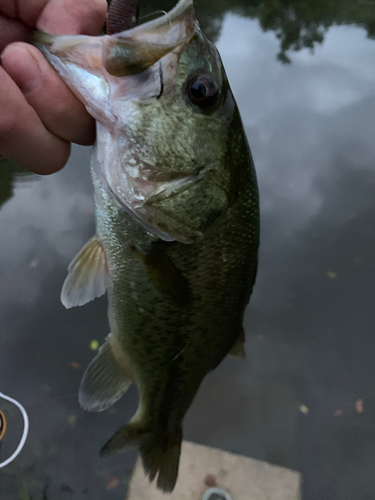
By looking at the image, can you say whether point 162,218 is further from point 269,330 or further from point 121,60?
point 269,330

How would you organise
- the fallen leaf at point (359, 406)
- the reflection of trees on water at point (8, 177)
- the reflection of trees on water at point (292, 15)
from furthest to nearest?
the reflection of trees on water at point (292, 15) → the reflection of trees on water at point (8, 177) → the fallen leaf at point (359, 406)

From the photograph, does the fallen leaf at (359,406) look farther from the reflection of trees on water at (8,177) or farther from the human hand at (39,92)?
the reflection of trees on water at (8,177)

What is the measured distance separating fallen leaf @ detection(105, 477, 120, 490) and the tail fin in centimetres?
93

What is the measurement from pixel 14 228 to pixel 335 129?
3.94m

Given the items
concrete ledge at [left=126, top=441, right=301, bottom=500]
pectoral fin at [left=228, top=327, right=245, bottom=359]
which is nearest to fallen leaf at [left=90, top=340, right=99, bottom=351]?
concrete ledge at [left=126, top=441, right=301, bottom=500]

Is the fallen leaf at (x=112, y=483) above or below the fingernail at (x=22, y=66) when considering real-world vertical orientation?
below

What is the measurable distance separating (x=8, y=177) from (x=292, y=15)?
8057 millimetres

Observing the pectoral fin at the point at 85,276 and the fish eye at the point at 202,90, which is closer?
the fish eye at the point at 202,90

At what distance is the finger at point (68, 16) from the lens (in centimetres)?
92

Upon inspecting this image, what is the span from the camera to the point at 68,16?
3.03ft

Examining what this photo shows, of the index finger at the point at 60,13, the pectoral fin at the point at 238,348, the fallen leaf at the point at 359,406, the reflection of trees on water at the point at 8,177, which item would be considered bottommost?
the fallen leaf at the point at 359,406

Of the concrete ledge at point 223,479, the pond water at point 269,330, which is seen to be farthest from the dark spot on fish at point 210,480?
the pond water at point 269,330

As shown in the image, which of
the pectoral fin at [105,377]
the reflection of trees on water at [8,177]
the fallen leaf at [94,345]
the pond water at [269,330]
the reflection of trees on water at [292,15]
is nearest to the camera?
the pectoral fin at [105,377]

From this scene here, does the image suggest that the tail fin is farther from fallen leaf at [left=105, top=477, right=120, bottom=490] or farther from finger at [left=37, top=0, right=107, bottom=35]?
finger at [left=37, top=0, right=107, bottom=35]
